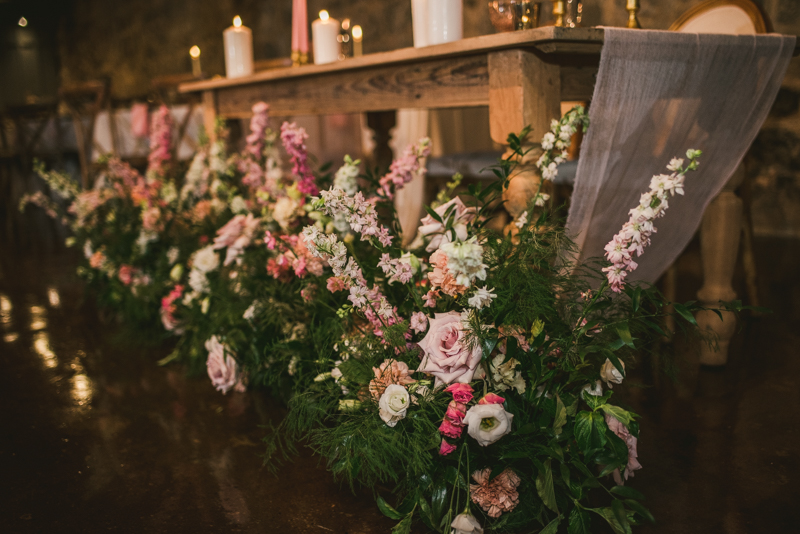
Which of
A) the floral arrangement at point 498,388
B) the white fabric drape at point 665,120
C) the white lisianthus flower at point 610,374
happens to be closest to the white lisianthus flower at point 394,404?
the floral arrangement at point 498,388

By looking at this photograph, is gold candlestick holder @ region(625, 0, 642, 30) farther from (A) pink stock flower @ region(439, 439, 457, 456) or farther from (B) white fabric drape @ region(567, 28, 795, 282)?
(A) pink stock flower @ region(439, 439, 457, 456)

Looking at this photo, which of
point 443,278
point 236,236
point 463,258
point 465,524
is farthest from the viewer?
point 236,236

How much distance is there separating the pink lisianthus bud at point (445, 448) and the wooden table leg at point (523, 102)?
21.5 inches

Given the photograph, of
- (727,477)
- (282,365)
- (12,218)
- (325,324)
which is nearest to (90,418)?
(282,365)

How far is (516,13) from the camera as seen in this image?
1.44m

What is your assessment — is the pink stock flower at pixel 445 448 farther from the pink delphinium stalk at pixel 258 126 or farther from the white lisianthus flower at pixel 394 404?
the pink delphinium stalk at pixel 258 126

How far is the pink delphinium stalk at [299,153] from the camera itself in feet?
4.92

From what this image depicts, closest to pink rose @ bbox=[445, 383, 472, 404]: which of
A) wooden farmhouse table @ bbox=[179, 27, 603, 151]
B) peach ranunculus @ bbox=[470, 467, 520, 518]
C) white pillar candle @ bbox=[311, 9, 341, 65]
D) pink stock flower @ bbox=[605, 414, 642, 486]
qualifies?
peach ranunculus @ bbox=[470, 467, 520, 518]

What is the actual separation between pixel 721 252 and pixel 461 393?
97 centimetres

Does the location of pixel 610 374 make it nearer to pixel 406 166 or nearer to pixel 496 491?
pixel 496 491

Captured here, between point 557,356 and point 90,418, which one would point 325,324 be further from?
point 90,418

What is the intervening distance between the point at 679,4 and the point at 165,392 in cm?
307

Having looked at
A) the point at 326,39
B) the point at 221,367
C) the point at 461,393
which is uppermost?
the point at 326,39

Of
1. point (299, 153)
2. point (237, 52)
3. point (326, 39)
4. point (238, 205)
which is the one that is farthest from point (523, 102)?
point (237, 52)
